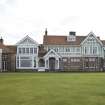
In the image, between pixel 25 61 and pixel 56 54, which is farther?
pixel 56 54

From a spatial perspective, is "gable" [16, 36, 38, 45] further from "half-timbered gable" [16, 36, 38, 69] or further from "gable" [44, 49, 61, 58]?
"gable" [44, 49, 61, 58]

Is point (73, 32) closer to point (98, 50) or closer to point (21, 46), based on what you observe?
point (98, 50)

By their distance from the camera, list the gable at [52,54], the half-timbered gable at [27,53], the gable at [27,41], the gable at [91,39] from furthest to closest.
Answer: the gable at [91,39]
the gable at [52,54]
the gable at [27,41]
the half-timbered gable at [27,53]

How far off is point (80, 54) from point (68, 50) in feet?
10.5

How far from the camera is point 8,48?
77.1 meters

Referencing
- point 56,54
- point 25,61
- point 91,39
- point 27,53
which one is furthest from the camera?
point 91,39

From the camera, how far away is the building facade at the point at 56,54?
7338 cm

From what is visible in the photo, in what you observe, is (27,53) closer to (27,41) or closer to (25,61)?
(25,61)

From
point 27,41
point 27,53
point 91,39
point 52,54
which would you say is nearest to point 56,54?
point 52,54

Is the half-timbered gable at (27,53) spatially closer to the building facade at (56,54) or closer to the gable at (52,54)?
the building facade at (56,54)

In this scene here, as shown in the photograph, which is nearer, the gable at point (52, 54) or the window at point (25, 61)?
the window at point (25, 61)

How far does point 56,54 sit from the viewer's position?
7362 centimetres

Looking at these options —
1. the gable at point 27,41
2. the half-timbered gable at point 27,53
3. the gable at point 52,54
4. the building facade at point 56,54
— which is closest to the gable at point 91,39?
the building facade at point 56,54

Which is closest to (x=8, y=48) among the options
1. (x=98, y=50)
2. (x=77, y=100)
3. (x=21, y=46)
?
(x=21, y=46)
